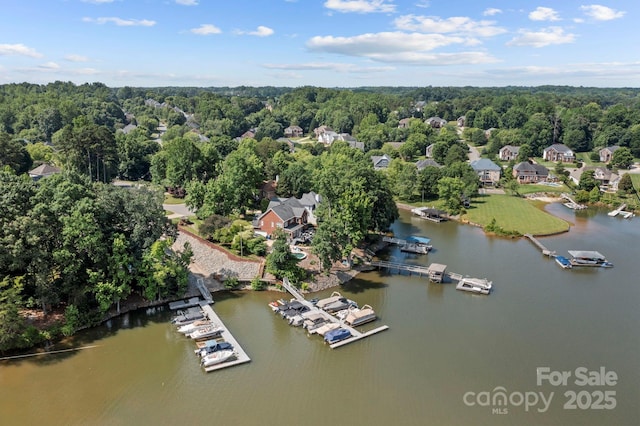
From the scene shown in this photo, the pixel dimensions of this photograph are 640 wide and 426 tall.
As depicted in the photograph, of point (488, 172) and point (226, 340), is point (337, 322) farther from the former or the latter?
point (488, 172)

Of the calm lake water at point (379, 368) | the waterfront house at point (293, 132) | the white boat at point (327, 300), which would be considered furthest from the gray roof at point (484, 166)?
the waterfront house at point (293, 132)

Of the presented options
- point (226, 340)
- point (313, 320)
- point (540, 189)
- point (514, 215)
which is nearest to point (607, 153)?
point (540, 189)

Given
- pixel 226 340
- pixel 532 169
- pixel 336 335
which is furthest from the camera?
pixel 532 169

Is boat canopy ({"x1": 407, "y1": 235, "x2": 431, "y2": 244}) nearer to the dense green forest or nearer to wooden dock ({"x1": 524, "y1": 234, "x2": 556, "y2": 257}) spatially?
the dense green forest

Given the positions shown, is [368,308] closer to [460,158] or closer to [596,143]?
[460,158]

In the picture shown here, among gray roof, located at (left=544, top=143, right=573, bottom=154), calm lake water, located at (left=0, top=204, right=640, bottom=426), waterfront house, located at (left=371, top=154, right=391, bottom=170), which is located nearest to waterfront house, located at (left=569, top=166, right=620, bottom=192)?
gray roof, located at (left=544, top=143, right=573, bottom=154)

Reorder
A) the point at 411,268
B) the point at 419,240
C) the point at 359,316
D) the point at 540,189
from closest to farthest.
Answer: the point at 359,316
the point at 411,268
the point at 419,240
the point at 540,189
